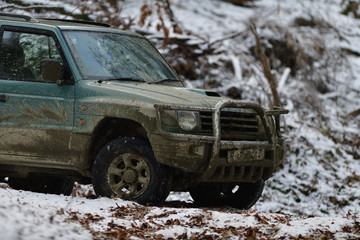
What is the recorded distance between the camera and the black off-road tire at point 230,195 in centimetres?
758

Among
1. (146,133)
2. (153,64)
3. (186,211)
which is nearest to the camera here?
(186,211)

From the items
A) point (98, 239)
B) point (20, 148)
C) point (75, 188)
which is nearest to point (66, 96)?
point (20, 148)

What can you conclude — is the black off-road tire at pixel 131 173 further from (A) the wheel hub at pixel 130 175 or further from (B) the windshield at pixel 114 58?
(B) the windshield at pixel 114 58

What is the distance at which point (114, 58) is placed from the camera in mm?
7457

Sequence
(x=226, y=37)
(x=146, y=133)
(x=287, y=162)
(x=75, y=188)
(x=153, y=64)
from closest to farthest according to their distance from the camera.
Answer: (x=146, y=133) → (x=153, y=64) → (x=75, y=188) → (x=287, y=162) → (x=226, y=37)

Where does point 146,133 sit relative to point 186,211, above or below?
Result: above

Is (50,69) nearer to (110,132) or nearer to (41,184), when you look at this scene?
(110,132)

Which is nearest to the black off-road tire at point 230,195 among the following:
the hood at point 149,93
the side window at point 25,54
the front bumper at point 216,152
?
the front bumper at point 216,152

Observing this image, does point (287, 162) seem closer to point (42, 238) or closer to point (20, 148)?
point (20, 148)

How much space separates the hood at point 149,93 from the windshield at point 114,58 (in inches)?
8.3

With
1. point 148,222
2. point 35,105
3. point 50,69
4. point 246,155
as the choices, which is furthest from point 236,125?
point 35,105

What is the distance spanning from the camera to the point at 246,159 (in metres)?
6.66

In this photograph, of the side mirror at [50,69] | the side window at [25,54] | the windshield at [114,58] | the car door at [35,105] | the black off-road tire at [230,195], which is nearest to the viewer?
the side mirror at [50,69]

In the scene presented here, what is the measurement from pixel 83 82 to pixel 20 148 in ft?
3.34
